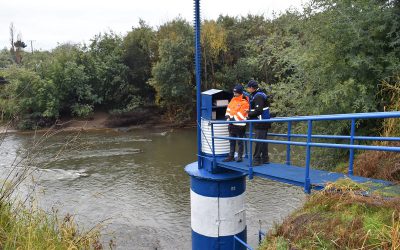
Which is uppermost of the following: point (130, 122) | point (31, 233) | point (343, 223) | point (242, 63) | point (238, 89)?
point (242, 63)

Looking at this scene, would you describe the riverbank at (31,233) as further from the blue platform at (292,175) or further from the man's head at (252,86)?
the man's head at (252,86)

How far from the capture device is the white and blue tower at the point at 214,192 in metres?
7.63

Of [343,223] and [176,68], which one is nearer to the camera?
[343,223]

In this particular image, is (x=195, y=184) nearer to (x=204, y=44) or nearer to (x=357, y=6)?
(x=357, y=6)

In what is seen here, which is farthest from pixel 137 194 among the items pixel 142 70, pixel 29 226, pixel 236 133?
pixel 142 70

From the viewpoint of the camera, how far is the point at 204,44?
3058 centimetres

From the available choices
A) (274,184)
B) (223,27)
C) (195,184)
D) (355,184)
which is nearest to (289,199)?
(274,184)

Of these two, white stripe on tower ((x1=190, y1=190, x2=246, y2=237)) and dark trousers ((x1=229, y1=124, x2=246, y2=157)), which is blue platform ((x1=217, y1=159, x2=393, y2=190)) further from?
white stripe on tower ((x1=190, y1=190, x2=246, y2=237))

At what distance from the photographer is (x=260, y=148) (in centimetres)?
703

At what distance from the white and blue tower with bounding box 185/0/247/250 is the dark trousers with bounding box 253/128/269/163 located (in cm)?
87

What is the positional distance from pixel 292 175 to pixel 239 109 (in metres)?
1.79

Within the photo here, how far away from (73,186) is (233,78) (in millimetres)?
18295

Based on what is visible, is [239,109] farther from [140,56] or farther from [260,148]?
[140,56]

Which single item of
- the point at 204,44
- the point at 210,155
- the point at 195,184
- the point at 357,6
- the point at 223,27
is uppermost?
the point at 223,27
